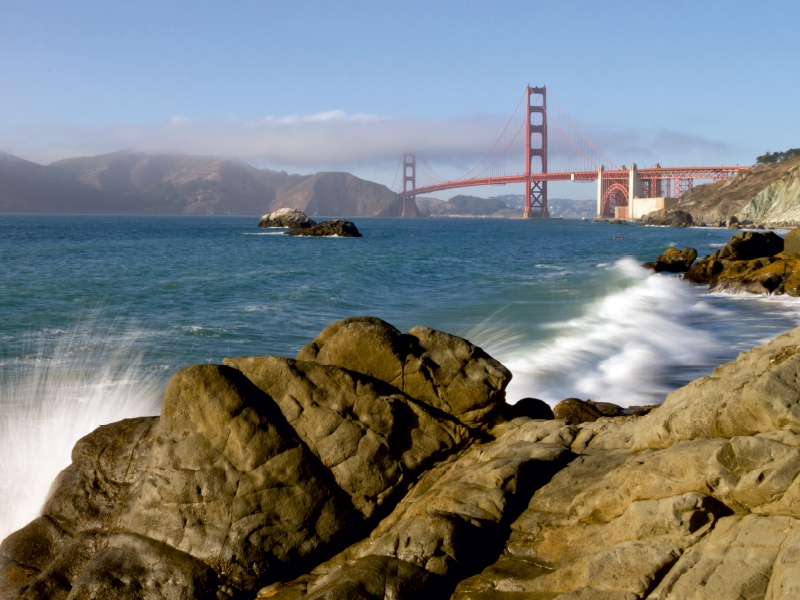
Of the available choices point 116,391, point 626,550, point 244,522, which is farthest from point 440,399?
point 116,391

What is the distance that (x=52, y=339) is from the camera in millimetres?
10805

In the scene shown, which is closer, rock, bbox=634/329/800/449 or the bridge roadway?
rock, bbox=634/329/800/449

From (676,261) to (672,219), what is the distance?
5591cm

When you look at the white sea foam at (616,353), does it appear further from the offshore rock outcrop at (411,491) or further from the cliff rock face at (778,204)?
the cliff rock face at (778,204)

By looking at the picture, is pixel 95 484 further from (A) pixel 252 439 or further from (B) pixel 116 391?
(B) pixel 116 391

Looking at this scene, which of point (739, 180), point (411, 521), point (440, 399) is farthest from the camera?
point (739, 180)

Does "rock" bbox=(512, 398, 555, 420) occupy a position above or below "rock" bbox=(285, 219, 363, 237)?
below

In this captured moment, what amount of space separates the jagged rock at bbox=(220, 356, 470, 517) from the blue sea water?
1806 millimetres

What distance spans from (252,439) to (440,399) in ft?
3.89

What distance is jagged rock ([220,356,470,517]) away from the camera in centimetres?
392

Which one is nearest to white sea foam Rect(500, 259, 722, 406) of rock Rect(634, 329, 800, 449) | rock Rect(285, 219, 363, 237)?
rock Rect(634, 329, 800, 449)

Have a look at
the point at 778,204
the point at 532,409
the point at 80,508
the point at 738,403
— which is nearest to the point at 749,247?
the point at 532,409

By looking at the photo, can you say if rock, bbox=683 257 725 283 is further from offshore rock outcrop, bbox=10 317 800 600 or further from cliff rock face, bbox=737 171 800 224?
cliff rock face, bbox=737 171 800 224

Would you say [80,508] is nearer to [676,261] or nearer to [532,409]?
[532,409]
